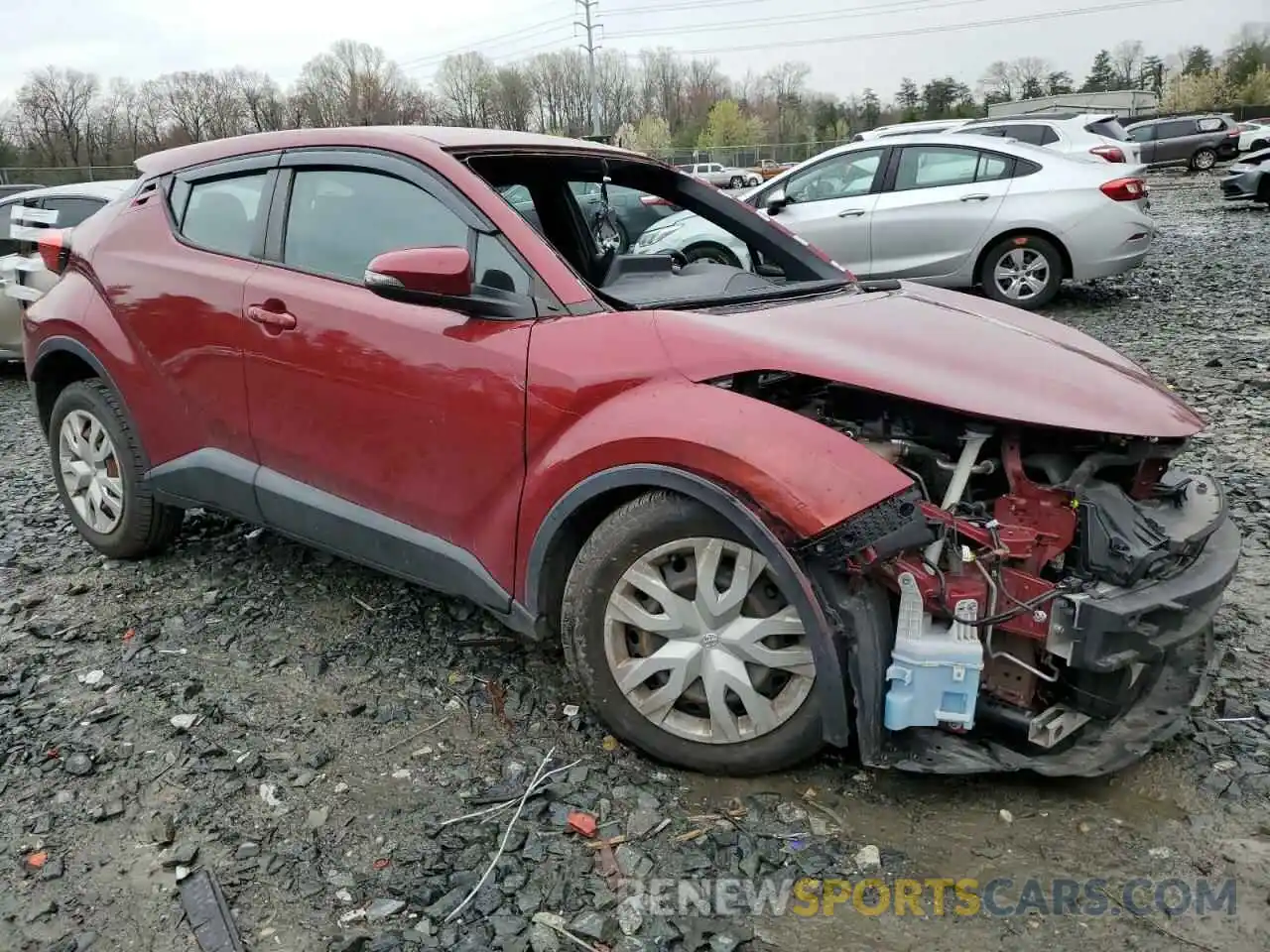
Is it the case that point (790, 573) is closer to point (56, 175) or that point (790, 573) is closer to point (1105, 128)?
point (1105, 128)

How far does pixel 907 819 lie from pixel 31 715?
103 inches

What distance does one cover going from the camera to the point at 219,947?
201 centimetres

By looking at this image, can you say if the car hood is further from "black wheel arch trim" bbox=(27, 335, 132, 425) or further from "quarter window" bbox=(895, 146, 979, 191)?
"quarter window" bbox=(895, 146, 979, 191)

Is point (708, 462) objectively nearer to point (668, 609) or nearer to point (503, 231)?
point (668, 609)

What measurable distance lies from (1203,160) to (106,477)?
3506 cm

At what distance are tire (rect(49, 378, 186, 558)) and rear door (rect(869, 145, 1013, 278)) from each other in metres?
6.74

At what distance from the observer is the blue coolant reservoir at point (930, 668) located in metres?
2.17

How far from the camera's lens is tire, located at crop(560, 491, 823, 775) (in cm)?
234

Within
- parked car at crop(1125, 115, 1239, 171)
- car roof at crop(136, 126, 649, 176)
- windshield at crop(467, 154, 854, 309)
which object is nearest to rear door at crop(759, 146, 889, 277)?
windshield at crop(467, 154, 854, 309)

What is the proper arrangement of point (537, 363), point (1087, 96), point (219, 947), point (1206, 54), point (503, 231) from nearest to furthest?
point (219, 947)
point (537, 363)
point (503, 231)
point (1087, 96)
point (1206, 54)

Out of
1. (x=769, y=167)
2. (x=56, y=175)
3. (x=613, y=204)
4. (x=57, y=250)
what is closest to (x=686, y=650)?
(x=613, y=204)

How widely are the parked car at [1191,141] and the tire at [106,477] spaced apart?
33.9 m

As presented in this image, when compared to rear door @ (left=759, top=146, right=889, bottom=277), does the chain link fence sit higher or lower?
higher

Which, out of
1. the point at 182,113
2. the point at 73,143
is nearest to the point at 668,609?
the point at 73,143
